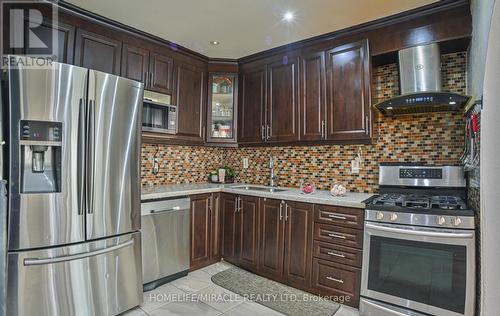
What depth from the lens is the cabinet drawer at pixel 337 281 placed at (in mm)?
2207

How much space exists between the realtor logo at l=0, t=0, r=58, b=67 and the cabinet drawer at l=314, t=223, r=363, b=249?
255cm

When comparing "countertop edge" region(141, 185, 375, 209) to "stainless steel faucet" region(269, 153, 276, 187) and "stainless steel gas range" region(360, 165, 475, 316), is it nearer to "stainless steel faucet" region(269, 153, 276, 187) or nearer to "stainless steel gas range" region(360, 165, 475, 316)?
"stainless steel gas range" region(360, 165, 475, 316)

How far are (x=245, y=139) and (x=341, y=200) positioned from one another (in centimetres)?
152

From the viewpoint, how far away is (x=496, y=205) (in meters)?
0.71

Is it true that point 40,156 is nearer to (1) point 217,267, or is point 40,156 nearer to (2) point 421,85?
(1) point 217,267

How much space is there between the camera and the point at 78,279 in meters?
1.86

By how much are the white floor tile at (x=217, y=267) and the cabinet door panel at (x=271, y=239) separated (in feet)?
1.53

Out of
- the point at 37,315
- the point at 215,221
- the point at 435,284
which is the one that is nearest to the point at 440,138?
the point at 435,284

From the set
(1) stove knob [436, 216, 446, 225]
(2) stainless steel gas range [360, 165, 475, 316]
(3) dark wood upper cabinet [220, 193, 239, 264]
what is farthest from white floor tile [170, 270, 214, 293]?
(1) stove knob [436, 216, 446, 225]

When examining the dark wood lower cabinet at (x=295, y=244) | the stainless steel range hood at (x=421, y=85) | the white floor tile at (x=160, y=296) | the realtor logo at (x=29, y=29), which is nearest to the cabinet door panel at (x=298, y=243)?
the dark wood lower cabinet at (x=295, y=244)

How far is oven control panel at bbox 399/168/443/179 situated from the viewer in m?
2.35

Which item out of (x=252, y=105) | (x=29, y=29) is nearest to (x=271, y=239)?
(x=252, y=105)

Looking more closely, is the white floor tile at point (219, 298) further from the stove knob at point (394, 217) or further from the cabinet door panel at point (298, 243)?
the stove knob at point (394, 217)

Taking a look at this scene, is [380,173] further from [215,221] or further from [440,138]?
[215,221]
